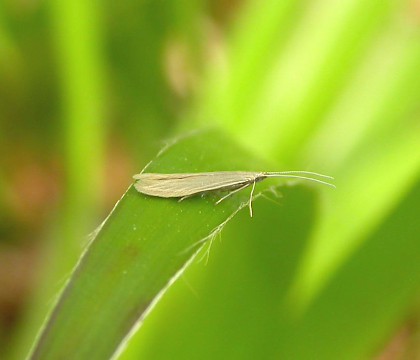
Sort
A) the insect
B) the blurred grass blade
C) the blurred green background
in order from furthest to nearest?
the blurred green background
the insect
the blurred grass blade

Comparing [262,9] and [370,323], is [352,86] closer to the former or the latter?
[262,9]

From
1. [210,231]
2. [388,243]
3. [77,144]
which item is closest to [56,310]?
[210,231]


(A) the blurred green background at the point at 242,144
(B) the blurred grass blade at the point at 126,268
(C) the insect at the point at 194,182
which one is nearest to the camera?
(B) the blurred grass blade at the point at 126,268

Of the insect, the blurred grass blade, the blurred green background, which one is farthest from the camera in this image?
the blurred green background

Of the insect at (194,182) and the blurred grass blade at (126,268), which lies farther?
the insect at (194,182)

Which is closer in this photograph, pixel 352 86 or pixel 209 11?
pixel 352 86

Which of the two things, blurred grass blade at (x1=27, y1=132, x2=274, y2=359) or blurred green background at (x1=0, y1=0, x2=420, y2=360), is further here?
blurred green background at (x1=0, y1=0, x2=420, y2=360)
